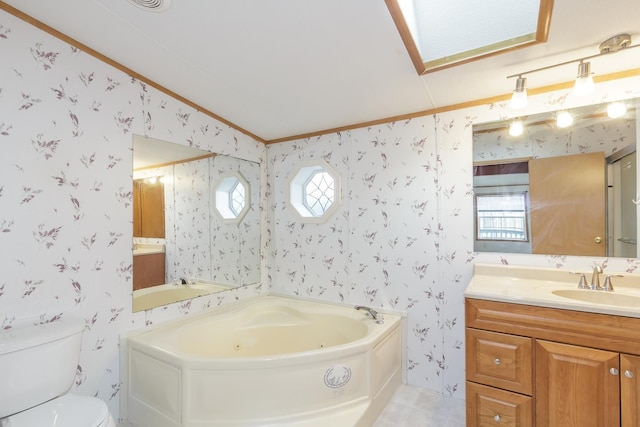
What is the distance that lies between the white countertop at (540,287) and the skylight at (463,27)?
4.00 ft

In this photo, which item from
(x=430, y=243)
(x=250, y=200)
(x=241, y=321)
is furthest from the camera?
(x=250, y=200)

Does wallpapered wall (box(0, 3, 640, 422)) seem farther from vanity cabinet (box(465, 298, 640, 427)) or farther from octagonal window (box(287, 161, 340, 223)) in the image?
vanity cabinet (box(465, 298, 640, 427))

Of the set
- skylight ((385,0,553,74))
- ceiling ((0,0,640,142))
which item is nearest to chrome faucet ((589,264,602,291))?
ceiling ((0,0,640,142))

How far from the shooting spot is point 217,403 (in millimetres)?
1625

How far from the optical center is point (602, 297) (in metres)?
1.58

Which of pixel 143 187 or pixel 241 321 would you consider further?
pixel 241 321

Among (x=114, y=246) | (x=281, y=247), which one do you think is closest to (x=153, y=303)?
(x=114, y=246)

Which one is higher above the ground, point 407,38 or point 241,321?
point 407,38

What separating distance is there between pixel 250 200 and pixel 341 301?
1260 mm

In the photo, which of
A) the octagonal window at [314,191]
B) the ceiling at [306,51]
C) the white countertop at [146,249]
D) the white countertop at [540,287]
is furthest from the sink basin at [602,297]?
the white countertop at [146,249]

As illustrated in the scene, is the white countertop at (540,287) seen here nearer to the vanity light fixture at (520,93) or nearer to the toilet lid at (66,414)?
the vanity light fixture at (520,93)

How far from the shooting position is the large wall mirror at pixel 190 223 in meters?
2.10

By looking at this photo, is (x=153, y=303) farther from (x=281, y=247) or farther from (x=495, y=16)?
(x=495, y=16)

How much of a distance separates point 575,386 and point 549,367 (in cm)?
11
